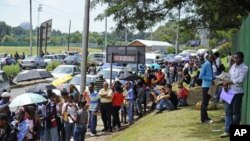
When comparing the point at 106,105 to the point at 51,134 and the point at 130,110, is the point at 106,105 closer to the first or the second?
the point at 130,110

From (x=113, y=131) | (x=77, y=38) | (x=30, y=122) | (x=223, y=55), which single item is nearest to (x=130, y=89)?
(x=113, y=131)

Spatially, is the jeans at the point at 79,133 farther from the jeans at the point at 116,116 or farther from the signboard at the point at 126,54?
the signboard at the point at 126,54

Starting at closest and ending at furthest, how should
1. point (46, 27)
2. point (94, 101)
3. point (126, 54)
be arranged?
point (94, 101)
point (126, 54)
point (46, 27)

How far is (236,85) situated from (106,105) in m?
7.23

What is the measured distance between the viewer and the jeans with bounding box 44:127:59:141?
1184cm

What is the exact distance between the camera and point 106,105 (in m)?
16.4

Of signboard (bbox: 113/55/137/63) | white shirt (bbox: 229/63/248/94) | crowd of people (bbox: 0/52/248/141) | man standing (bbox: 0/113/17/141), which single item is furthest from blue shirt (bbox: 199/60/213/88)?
signboard (bbox: 113/55/137/63)

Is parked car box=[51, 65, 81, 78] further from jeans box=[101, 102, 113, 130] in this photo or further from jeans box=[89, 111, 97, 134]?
jeans box=[89, 111, 97, 134]

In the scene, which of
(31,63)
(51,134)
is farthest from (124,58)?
(31,63)

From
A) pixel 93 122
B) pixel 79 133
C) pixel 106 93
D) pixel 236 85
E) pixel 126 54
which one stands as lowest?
pixel 93 122

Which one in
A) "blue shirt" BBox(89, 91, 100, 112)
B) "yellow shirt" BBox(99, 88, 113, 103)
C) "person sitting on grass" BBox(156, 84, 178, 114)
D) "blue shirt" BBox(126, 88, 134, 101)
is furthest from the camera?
"blue shirt" BBox(126, 88, 134, 101)

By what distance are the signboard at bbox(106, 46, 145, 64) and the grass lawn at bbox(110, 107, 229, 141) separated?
566 centimetres

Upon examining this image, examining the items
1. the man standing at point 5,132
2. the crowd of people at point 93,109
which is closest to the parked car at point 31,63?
the crowd of people at point 93,109

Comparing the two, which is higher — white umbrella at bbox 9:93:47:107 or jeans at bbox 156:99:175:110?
white umbrella at bbox 9:93:47:107
